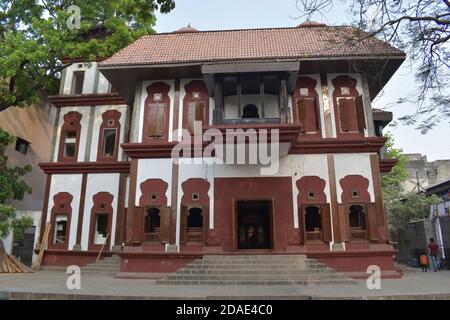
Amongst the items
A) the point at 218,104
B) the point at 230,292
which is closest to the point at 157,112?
the point at 218,104

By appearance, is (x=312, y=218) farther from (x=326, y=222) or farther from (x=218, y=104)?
(x=218, y=104)

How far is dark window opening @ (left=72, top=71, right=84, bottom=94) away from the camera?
20375 millimetres

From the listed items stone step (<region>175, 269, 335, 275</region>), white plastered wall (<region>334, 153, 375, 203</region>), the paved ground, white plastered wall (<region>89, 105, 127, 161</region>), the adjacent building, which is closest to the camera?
the paved ground

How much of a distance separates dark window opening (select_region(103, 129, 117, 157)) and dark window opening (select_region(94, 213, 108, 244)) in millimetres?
3177

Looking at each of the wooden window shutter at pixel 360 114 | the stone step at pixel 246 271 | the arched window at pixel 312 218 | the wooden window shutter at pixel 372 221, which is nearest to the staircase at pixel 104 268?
the stone step at pixel 246 271

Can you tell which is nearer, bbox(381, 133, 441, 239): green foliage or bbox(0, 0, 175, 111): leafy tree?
bbox(0, 0, 175, 111): leafy tree

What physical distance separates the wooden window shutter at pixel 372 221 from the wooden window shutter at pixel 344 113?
11.1 ft

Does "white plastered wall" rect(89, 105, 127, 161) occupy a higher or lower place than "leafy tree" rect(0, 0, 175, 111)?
lower

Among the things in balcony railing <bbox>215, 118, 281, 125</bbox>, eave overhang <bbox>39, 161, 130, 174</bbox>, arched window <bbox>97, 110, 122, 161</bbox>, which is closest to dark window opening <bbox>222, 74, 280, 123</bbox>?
balcony railing <bbox>215, 118, 281, 125</bbox>

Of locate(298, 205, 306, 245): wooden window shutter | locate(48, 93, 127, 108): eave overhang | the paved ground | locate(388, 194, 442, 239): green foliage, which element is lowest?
the paved ground

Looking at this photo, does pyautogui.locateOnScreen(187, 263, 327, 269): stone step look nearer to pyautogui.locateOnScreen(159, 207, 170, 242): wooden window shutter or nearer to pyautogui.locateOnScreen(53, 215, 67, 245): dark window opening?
pyautogui.locateOnScreen(159, 207, 170, 242): wooden window shutter

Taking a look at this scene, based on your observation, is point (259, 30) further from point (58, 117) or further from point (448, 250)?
point (448, 250)

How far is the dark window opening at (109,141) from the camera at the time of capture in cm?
1866
